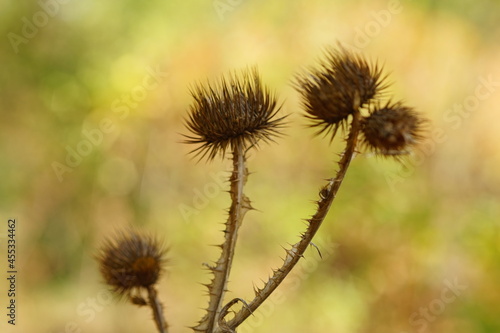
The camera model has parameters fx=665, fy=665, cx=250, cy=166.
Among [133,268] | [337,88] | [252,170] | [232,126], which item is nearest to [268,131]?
[232,126]

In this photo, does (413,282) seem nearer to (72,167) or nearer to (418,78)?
(418,78)

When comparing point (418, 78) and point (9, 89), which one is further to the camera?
point (9, 89)

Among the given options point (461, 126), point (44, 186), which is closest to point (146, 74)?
point (44, 186)

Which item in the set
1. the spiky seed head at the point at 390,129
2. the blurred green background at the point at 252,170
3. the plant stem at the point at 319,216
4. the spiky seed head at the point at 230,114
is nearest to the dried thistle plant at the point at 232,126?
the spiky seed head at the point at 230,114

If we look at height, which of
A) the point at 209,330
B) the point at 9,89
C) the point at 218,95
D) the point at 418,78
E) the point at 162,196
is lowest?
the point at 209,330

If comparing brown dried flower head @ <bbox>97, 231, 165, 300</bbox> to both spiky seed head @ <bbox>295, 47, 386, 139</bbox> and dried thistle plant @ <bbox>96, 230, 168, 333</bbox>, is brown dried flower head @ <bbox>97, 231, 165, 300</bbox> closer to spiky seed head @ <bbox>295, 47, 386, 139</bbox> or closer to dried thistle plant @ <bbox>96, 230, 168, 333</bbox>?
dried thistle plant @ <bbox>96, 230, 168, 333</bbox>

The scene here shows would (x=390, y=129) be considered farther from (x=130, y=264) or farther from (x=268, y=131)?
(x=130, y=264)

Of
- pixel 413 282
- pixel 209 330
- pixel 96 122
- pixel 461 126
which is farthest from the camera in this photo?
pixel 96 122

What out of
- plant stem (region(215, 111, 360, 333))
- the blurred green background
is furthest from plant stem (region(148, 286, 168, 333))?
the blurred green background

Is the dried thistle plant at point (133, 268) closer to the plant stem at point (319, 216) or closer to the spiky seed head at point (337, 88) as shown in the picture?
the plant stem at point (319, 216)
